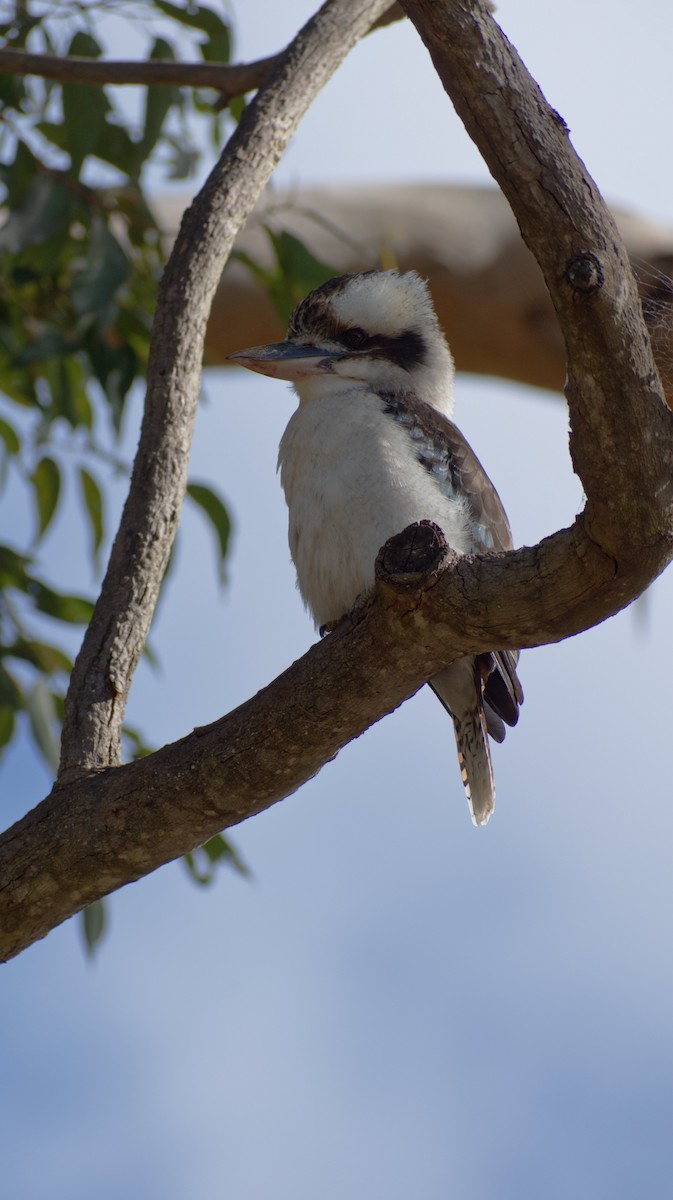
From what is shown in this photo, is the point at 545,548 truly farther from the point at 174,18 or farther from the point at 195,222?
the point at 174,18

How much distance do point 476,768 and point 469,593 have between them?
A: 0.76m

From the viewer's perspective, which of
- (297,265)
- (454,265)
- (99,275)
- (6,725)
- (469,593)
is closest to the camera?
(469,593)

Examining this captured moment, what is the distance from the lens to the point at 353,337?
6.82 ft

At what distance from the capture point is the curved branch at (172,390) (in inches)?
67.2

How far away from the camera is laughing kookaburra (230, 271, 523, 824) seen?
5.91ft

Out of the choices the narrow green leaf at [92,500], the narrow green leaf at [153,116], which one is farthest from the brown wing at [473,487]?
the narrow green leaf at [92,500]

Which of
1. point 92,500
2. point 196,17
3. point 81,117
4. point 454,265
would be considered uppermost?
point 454,265

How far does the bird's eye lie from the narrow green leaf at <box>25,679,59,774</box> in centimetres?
91

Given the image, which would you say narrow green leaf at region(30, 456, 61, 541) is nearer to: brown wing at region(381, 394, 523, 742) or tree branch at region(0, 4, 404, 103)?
tree branch at region(0, 4, 404, 103)

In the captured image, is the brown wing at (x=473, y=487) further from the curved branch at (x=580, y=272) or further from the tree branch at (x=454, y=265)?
the tree branch at (x=454, y=265)

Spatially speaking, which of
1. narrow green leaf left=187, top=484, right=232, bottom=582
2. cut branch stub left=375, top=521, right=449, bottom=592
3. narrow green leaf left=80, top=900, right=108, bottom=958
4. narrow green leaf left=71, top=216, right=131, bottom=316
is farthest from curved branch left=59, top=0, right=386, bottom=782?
narrow green leaf left=80, top=900, right=108, bottom=958

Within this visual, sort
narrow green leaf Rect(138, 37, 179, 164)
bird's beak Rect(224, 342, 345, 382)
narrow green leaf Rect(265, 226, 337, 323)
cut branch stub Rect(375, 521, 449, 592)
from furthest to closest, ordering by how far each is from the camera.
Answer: narrow green leaf Rect(138, 37, 179, 164) → narrow green leaf Rect(265, 226, 337, 323) → bird's beak Rect(224, 342, 345, 382) → cut branch stub Rect(375, 521, 449, 592)

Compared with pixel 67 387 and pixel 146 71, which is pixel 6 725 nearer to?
pixel 67 387

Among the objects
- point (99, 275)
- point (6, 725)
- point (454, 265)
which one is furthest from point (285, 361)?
point (454, 265)
